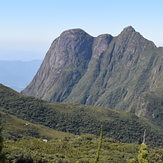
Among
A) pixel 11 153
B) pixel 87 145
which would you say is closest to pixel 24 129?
pixel 87 145

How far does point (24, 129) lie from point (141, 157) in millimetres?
169007

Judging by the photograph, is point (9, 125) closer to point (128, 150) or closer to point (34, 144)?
point (34, 144)

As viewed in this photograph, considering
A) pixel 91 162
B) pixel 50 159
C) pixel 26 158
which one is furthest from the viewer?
pixel 91 162

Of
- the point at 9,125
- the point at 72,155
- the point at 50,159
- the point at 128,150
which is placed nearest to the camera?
the point at 50,159

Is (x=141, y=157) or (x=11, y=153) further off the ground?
(x=141, y=157)

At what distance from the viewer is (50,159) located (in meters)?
93.1

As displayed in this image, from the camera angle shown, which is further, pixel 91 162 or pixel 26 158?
pixel 91 162

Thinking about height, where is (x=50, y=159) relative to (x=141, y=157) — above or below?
below

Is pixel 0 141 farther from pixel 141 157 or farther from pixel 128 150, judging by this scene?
pixel 128 150

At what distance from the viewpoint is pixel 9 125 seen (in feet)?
634

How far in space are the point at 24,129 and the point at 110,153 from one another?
8619cm

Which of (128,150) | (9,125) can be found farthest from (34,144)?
(9,125)

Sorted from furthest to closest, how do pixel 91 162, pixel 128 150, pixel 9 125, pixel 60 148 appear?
pixel 9 125
pixel 128 150
pixel 60 148
pixel 91 162

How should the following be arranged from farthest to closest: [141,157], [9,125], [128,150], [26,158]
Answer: [9,125]
[128,150]
[26,158]
[141,157]
